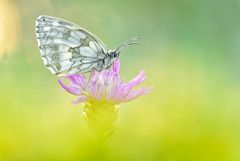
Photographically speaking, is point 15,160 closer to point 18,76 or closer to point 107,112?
point 18,76

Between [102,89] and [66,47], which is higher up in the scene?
[66,47]

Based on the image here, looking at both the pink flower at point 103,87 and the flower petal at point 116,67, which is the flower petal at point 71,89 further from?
the flower petal at point 116,67

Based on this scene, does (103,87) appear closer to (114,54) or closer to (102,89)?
(102,89)

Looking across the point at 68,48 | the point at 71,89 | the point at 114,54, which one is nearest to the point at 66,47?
the point at 68,48

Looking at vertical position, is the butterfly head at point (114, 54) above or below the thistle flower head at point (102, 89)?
above

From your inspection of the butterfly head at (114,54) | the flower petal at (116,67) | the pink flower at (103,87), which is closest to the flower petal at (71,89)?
the pink flower at (103,87)

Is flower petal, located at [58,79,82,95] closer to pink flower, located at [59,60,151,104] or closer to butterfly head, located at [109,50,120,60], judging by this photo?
pink flower, located at [59,60,151,104]

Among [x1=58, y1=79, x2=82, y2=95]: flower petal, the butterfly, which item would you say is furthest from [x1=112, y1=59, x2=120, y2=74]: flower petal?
[x1=58, y1=79, x2=82, y2=95]: flower petal

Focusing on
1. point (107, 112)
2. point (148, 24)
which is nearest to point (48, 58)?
point (107, 112)

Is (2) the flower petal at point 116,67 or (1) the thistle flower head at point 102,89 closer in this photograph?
(1) the thistle flower head at point 102,89
